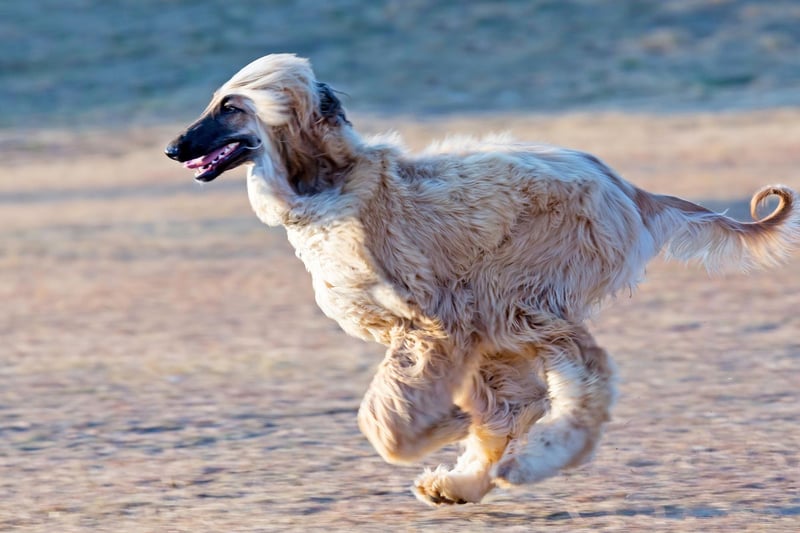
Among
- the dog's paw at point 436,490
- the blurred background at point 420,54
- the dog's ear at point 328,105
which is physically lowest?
the dog's paw at point 436,490

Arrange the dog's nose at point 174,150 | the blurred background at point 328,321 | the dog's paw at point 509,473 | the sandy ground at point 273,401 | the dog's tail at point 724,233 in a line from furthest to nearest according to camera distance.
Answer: the dog's tail at point 724,233 < the blurred background at point 328,321 < the sandy ground at point 273,401 < the dog's nose at point 174,150 < the dog's paw at point 509,473

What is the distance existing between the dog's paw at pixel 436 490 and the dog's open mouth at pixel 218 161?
132 cm

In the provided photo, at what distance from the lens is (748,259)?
16.4 ft

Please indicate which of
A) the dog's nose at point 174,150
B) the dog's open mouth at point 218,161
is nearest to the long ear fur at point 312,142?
the dog's open mouth at point 218,161

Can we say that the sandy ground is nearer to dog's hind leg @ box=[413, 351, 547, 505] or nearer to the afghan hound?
dog's hind leg @ box=[413, 351, 547, 505]

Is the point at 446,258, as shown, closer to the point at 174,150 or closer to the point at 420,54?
the point at 174,150

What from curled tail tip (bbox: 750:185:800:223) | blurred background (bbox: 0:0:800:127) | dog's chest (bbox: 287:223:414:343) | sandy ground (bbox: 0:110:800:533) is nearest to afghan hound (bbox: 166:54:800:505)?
dog's chest (bbox: 287:223:414:343)

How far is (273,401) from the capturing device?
6.41 m

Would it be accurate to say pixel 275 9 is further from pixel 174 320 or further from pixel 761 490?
pixel 761 490

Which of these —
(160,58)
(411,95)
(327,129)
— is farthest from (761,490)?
(160,58)

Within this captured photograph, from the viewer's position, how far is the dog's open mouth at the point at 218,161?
453 centimetres

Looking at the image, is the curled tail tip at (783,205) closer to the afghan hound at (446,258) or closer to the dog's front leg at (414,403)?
the afghan hound at (446,258)

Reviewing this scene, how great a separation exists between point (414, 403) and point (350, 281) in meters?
0.49

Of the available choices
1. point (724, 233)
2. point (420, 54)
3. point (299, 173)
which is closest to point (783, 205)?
point (724, 233)
